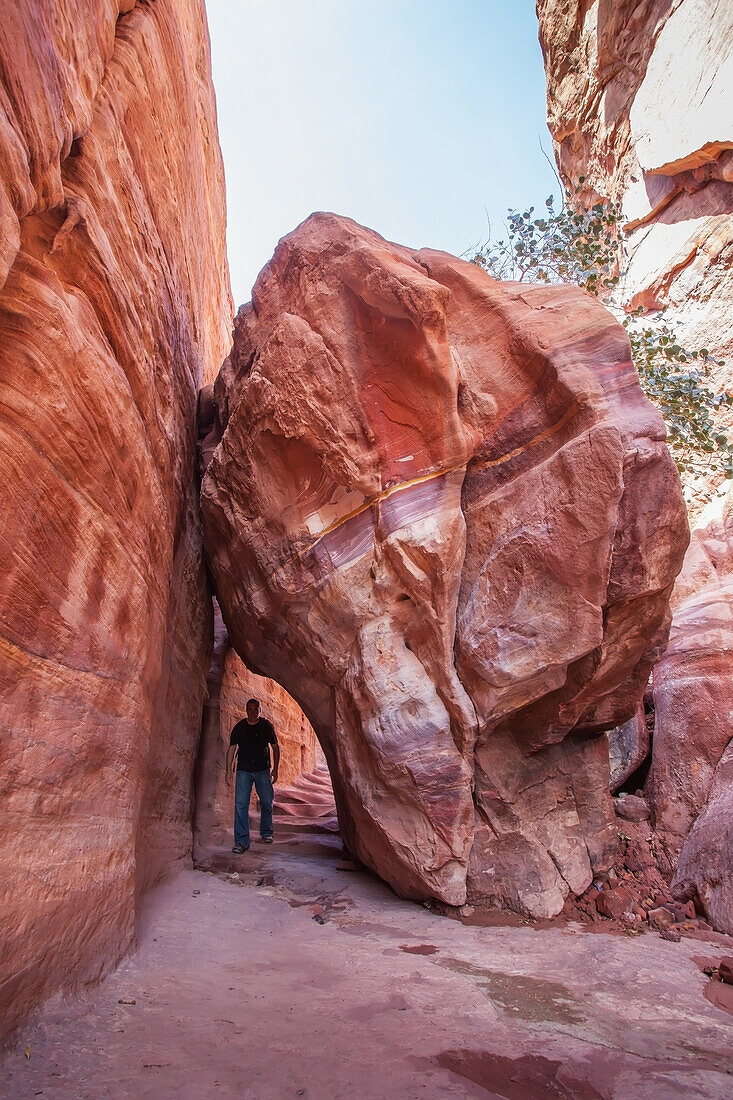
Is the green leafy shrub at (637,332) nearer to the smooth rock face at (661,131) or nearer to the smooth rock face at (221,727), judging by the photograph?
the smooth rock face at (661,131)

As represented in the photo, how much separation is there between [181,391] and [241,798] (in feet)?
16.2

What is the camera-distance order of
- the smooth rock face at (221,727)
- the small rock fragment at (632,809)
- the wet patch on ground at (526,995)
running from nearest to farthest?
the wet patch on ground at (526,995), the small rock fragment at (632,809), the smooth rock face at (221,727)

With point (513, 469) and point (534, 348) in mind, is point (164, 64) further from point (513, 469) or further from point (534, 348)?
point (513, 469)

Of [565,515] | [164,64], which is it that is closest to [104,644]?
[565,515]

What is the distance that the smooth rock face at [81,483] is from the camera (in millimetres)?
2836

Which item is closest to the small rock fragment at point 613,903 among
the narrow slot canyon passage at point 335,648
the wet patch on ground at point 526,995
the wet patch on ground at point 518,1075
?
the narrow slot canyon passage at point 335,648

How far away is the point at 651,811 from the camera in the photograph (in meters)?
6.53

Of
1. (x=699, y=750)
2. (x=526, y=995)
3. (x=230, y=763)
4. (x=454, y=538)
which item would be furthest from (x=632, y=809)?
(x=230, y=763)

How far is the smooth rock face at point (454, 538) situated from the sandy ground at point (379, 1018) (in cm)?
108

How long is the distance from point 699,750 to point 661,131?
14.2 m

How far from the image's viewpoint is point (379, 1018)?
9.65 ft

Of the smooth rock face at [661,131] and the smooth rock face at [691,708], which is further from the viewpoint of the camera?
the smooth rock face at [661,131]

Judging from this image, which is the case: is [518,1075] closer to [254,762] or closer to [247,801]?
[247,801]

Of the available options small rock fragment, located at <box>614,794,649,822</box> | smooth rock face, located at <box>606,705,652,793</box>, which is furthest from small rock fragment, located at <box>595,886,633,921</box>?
smooth rock face, located at <box>606,705,652,793</box>
